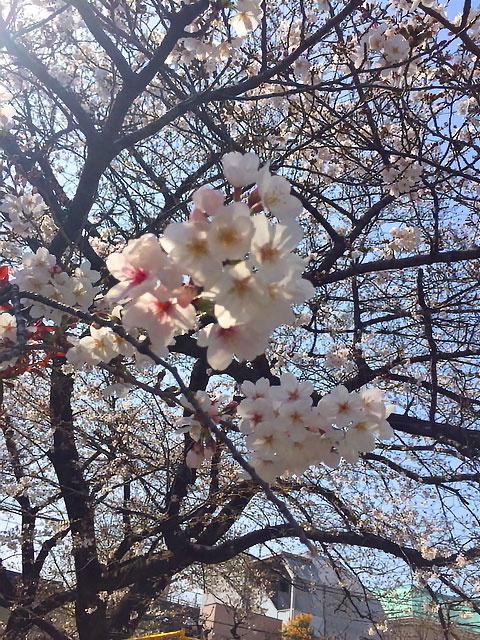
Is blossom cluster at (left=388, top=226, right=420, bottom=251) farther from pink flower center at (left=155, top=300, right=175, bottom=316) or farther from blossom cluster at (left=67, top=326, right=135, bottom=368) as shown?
pink flower center at (left=155, top=300, right=175, bottom=316)

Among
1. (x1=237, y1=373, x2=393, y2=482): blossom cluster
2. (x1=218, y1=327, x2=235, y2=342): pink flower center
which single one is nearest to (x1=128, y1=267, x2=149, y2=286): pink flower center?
(x1=218, y1=327, x2=235, y2=342): pink flower center

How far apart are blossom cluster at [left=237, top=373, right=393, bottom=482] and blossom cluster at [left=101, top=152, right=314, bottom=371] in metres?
0.32

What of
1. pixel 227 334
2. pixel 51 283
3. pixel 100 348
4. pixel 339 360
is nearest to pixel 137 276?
pixel 227 334

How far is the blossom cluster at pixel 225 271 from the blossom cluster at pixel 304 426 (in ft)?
1.05

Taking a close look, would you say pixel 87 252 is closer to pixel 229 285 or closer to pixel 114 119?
pixel 114 119

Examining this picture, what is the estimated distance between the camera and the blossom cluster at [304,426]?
1.32m

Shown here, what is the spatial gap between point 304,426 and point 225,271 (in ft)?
1.80

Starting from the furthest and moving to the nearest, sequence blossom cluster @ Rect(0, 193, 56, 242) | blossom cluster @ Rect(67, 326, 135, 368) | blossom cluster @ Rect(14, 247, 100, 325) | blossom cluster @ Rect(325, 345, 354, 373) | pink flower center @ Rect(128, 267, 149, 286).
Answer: blossom cluster @ Rect(325, 345, 354, 373), blossom cluster @ Rect(0, 193, 56, 242), blossom cluster @ Rect(14, 247, 100, 325), blossom cluster @ Rect(67, 326, 135, 368), pink flower center @ Rect(128, 267, 149, 286)

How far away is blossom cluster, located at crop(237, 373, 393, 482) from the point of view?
1.32m

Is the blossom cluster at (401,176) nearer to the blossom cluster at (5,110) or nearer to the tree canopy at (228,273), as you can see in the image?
the tree canopy at (228,273)

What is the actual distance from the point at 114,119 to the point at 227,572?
6792 millimetres

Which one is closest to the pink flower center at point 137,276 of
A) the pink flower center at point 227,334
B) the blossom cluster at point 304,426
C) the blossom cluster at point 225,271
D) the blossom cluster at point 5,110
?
the blossom cluster at point 225,271

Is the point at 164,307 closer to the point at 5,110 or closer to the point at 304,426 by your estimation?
the point at 304,426

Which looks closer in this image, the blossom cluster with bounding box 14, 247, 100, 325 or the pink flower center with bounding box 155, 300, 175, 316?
the pink flower center with bounding box 155, 300, 175, 316
